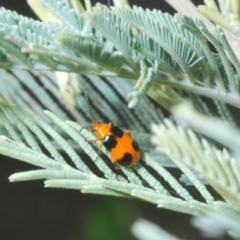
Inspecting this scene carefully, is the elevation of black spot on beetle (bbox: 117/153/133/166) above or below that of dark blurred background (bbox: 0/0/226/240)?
above

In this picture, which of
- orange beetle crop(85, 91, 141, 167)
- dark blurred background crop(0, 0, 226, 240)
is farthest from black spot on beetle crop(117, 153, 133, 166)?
dark blurred background crop(0, 0, 226, 240)

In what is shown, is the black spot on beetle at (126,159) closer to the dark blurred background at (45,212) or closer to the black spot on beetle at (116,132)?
the black spot on beetle at (116,132)

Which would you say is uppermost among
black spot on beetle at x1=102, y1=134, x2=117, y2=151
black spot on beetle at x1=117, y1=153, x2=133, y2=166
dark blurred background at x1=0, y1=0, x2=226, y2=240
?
black spot on beetle at x1=117, y1=153, x2=133, y2=166

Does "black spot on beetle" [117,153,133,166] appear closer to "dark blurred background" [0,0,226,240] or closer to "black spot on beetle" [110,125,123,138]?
"black spot on beetle" [110,125,123,138]

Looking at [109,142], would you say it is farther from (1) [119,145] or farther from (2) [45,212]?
(2) [45,212]

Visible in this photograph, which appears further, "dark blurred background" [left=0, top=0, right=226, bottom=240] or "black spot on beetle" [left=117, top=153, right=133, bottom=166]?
"dark blurred background" [left=0, top=0, right=226, bottom=240]

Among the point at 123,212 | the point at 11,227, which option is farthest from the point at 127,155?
the point at 11,227

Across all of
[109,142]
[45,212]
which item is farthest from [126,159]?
[45,212]

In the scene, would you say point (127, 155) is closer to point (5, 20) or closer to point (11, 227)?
point (5, 20)
